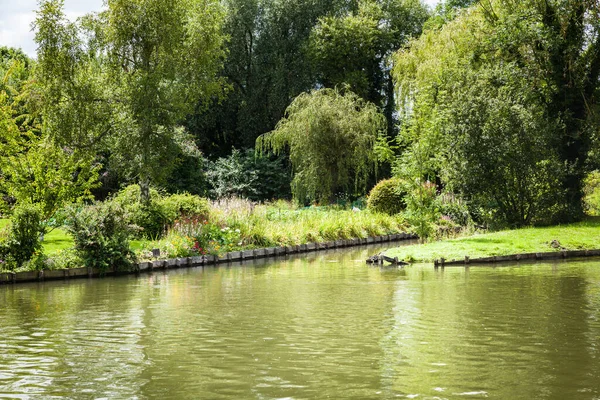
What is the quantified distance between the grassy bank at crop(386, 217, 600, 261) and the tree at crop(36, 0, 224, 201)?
802 centimetres

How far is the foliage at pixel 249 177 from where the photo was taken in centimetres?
3459

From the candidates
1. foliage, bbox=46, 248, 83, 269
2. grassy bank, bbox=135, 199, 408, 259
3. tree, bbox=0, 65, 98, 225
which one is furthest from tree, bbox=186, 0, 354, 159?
foliage, bbox=46, 248, 83, 269

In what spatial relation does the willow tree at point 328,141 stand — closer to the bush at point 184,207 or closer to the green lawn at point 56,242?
the bush at point 184,207

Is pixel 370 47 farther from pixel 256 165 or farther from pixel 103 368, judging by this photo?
pixel 103 368

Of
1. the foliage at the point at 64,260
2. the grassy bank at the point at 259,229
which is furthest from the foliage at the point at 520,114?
the foliage at the point at 64,260

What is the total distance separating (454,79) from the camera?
952 inches

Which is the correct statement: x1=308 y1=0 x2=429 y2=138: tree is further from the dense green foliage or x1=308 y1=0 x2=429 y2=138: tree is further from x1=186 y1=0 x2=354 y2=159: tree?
x1=186 y1=0 x2=354 y2=159: tree

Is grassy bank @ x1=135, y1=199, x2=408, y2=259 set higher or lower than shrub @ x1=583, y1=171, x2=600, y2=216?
lower

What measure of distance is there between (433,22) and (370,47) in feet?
15.9

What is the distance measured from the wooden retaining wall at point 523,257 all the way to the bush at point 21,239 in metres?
9.01

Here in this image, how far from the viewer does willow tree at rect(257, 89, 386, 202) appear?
97.6 feet

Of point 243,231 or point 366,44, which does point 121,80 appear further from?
point 366,44

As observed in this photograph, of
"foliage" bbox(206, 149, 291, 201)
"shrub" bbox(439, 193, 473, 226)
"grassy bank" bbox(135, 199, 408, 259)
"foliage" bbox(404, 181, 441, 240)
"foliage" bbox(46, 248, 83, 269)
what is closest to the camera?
"foliage" bbox(46, 248, 83, 269)

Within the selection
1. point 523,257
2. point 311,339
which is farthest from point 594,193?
point 311,339
